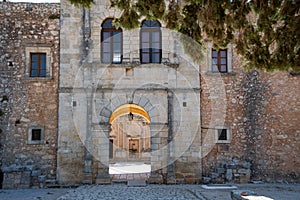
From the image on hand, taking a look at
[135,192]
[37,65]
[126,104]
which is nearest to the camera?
[135,192]

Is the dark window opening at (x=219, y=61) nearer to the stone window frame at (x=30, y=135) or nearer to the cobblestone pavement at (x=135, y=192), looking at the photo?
the cobblestone pavement at (x=135, y=192)

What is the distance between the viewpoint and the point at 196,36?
6641 mm

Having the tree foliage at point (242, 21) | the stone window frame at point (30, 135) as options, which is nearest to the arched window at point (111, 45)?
the stone window frame at point (30, 135)

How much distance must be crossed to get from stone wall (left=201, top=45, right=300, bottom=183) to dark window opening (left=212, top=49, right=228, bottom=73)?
289mm

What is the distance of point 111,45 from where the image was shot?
37.4ft

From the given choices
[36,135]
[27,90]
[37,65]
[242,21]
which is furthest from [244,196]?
[37,65]

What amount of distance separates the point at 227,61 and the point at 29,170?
6.96 m

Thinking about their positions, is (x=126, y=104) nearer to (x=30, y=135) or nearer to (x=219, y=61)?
(x=30, y=135)

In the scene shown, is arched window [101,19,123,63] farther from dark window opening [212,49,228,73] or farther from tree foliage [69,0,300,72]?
tree foliage [69,0,300,72]

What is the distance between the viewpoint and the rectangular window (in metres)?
11.3

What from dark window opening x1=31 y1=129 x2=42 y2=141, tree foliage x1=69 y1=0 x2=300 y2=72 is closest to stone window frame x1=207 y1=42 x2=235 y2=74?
tree foliage x1=69 y1=0 x2=300 y2=72

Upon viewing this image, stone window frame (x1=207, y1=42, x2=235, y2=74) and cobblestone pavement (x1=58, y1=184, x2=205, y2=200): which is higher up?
stone window frame (x1=207, y1=42, x2=235, y2=74)

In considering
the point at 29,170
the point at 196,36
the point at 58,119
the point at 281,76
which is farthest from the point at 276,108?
the point at 29,170

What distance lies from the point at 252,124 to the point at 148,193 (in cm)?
422
